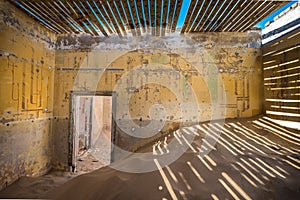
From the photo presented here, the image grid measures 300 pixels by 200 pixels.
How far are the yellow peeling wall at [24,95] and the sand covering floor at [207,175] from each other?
2.19 ft

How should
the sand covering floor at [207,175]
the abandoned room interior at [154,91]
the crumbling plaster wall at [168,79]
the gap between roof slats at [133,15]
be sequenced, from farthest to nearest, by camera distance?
the crumbling plaster wall at [168,79], the gap between roof slats at [133,15], the abandoned room interior at [154,91], the sand covering floor at [207,175]

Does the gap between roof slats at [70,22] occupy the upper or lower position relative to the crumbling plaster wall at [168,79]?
upper

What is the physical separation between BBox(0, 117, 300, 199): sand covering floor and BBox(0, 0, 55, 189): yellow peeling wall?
26.3 inches

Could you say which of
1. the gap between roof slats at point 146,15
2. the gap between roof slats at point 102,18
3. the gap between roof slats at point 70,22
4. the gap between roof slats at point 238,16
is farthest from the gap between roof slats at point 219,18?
the gap between roof slats at point 70,22

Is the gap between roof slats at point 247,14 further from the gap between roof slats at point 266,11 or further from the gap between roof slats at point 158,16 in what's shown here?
the gap between roof slats at point 158,16

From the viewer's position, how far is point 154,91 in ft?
17.5

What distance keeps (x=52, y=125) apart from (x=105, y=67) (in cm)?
213

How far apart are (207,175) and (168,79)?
121 inches

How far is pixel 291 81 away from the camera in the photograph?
13.3 ft

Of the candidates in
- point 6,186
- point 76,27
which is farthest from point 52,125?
point 76,27

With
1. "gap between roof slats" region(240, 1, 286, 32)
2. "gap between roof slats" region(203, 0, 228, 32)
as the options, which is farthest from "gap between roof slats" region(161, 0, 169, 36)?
"gap between roof slats" region(240, 1, 286, 32)

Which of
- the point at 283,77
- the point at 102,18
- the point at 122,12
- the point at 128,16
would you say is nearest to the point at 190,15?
the point at 128,16

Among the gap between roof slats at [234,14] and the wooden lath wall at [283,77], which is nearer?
the gap between roof slats at [234,14]

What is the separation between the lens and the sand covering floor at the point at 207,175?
2.30 metres
